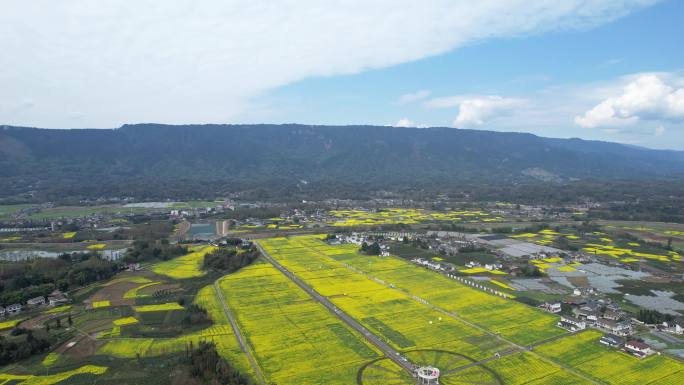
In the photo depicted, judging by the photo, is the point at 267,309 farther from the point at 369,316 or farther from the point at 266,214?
the point at 266,214

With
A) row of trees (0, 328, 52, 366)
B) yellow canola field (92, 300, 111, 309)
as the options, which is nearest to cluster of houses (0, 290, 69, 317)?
yellow canola field (92, 300, 111, 309)

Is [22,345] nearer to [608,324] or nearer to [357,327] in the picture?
[357,327]

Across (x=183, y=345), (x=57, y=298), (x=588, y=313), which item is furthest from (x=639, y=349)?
(x=57, y=298)

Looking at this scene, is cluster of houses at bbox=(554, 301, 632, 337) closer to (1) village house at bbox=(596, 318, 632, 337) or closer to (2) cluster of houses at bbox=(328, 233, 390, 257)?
(1) village house at bbox=(596, 318, 632, 337)

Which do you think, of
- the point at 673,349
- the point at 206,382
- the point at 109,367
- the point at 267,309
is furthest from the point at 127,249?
the point at 673,349

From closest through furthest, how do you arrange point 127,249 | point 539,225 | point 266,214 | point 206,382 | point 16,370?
point 206,382 < point 16,370 < point 127,249 < point 539,225 < point 266,214

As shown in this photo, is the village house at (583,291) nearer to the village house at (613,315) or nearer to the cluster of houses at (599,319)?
the cluster of houses at (599,319)
